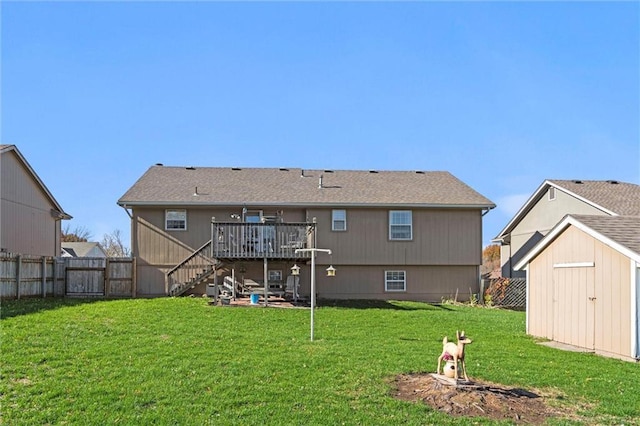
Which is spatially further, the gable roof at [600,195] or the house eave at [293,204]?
the gable roof at [600,195]

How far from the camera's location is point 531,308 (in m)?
14.8

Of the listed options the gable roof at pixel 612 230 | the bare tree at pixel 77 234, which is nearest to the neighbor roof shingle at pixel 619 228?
the gable roof at pixel 612 230

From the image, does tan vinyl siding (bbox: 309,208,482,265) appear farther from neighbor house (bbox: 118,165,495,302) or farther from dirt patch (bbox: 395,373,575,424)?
dirt patch (bbox: 395,373,575,424)

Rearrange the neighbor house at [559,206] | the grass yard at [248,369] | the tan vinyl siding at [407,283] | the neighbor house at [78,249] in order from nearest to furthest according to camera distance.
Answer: the grass yard at [248,369]
the tan vinyl siding at [407,283]
the neighbor house at [559,206]
the neighbor house at [78,249]

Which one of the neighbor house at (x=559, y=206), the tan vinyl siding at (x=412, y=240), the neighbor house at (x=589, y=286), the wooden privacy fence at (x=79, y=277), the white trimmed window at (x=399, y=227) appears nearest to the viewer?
the neighbor house at (x=589, y=286)

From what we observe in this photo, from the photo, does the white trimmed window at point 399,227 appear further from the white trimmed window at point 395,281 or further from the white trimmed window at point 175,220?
the white trimmed window at point 175,220

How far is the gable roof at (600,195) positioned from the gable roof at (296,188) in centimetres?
395

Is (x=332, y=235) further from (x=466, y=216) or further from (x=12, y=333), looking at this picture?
(x=12, y=333)

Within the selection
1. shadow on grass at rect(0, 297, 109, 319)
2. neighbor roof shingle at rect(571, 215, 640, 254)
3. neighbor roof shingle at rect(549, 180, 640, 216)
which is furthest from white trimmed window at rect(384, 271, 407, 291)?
shadow on grass at rect(0, 297, 109, 319)

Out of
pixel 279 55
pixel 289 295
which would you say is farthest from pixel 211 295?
pixel 279 55

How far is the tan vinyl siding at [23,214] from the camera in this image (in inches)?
813

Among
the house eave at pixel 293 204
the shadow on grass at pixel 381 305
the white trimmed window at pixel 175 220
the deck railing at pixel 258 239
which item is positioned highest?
the house eave at pixel 293 204

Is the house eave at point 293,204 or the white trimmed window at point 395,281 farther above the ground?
the house eave at point 293,204

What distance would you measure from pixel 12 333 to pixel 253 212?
11925 millimetres
